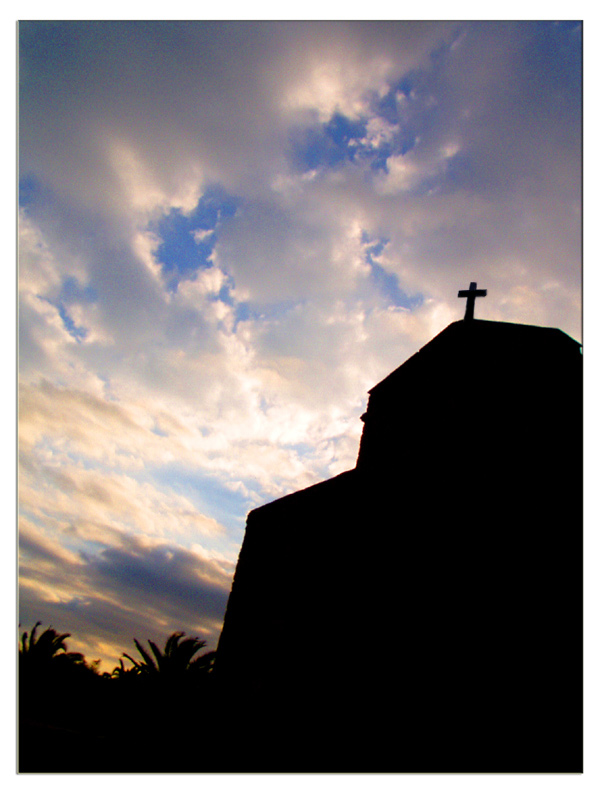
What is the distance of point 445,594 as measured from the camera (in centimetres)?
712

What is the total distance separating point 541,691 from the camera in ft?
20.2

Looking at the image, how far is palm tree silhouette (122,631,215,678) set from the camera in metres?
19.7

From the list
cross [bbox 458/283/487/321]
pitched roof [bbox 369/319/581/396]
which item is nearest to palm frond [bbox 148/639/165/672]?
pitched roof [bbox 369/319/581/396]

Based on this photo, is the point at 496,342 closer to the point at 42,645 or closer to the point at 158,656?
the point at 158,656

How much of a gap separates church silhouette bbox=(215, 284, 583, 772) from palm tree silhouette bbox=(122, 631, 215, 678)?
10851mm

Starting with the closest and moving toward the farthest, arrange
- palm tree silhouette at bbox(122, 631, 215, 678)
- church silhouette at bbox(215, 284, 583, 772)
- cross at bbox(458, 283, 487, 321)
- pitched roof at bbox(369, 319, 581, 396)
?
church silhouette at bbox(215, 284, 583, 772)
pitched roof at bbox(369, 319, 581, 396)
cross at bbox(458, 283, 487, 321)
palm tree silhouette at bbox(122, 631, 215, 678)

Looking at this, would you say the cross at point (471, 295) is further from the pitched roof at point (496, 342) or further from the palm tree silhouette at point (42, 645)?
the palm tree silhouette at point (42, 645)

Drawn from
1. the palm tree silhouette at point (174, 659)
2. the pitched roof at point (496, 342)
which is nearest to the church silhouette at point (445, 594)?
the pitched roof at point (496, 342)

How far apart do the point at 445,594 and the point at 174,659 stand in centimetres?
1748

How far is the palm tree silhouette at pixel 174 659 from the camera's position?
777 inches

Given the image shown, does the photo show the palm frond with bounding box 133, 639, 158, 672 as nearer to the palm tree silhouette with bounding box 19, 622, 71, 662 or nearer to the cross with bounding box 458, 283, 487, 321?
the palm tree silhouette with bounding box 19, 622, 71, 662

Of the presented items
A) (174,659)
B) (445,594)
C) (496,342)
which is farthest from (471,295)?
(174,659)
